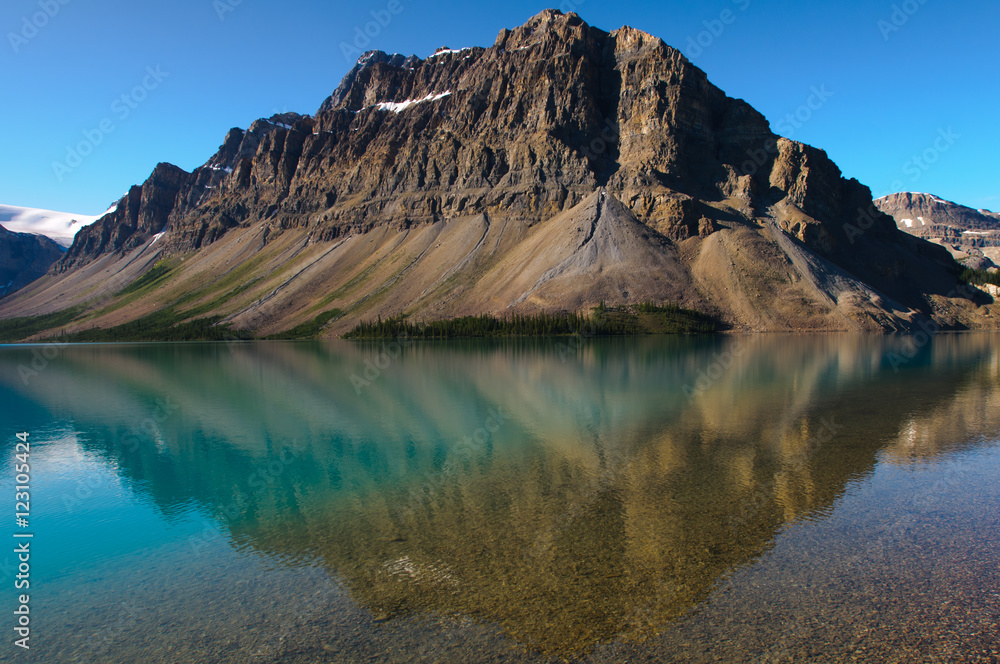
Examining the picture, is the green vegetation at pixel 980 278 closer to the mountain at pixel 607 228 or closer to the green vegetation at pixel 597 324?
the mountain at pixel 607 228

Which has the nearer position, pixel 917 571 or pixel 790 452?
pixel 917 571

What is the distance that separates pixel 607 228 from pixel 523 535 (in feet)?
430

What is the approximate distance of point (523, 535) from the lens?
12.3 meters

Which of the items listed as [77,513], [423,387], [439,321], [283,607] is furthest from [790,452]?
[439,321]

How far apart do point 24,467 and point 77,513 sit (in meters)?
7.19

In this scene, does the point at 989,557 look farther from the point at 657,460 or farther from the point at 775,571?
the point at 657,460

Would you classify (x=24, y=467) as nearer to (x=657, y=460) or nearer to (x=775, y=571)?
(x=657, y=460)

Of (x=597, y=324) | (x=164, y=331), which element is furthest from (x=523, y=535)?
(x=164, y=331)

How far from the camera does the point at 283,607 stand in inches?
380

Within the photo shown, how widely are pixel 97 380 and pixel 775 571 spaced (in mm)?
56693

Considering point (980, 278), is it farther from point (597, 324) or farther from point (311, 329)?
point (311, 329)

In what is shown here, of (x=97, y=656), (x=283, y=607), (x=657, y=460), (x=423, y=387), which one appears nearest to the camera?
(x=97, y=656)

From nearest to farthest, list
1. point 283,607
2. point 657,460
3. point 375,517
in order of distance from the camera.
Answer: point 283,607, point 375,517, point 657,460

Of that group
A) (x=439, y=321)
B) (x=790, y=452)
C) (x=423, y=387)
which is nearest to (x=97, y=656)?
(x=790, y=452)
